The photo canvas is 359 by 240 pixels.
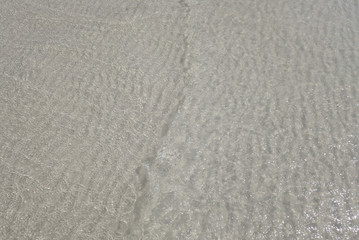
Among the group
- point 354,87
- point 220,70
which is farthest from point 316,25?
point 220,70

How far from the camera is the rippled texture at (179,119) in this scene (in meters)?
1.58

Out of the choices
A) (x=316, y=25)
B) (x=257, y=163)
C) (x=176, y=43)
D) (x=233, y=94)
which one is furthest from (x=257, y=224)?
(x=316, y=25)

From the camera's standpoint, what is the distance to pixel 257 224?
1539 mm


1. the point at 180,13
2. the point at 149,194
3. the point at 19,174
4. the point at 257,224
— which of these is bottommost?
the point at 257,224

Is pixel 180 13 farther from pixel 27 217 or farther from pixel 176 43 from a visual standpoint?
pixel 27 217

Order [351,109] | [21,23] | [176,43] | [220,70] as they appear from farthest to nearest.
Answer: [21,23]
[176,43]
[220,70]
[351,109]

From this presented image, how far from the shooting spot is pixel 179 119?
1906 mm

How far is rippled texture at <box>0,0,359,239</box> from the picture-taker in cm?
158

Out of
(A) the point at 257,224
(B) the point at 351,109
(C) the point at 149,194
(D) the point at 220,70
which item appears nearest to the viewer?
(A) the point at 257,224

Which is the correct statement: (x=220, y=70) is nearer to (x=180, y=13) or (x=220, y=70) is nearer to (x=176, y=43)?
(x=176, y=43)

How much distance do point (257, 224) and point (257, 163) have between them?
0.90ft

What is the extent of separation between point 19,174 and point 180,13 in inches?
51.0

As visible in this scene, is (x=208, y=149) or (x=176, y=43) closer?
(x=208, y=149)

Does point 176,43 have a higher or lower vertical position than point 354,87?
higher
